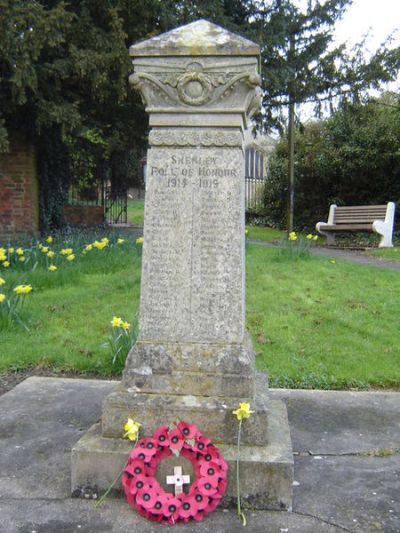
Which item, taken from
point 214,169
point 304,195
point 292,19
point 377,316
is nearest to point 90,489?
point 214,169

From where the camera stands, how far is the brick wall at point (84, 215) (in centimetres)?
1675

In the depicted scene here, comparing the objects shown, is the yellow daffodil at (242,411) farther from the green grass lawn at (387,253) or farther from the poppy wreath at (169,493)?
the green grass lawn at (387,253)

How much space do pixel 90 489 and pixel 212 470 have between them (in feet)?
2.11

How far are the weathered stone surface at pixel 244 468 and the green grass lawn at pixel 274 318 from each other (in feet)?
6.41

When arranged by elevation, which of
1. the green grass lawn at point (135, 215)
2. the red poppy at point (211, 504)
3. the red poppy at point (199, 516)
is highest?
the green grass lawn at point (135, 215)

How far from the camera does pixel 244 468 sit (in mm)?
2807

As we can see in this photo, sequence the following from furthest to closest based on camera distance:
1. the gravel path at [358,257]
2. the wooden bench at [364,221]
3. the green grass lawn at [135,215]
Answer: the green grass lawn at [135,215] < the wooden bench at [364,221] < the gravel path at [358,257]

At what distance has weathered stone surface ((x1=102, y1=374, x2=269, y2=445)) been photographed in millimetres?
2955

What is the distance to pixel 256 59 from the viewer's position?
9.91ft

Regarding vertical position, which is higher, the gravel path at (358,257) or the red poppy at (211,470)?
the gravel path at (358,257)

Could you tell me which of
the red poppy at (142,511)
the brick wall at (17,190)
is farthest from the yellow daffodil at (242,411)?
the brick wall at (17,190)

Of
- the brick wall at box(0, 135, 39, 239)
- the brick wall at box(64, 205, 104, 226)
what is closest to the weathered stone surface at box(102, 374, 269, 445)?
the brick wall at box(0, 135, 39, 239)

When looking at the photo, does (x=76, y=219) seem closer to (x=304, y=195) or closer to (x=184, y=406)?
(x=304, y=195)

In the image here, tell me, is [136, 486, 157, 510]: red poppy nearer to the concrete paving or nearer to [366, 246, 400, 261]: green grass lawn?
the concrete paving
